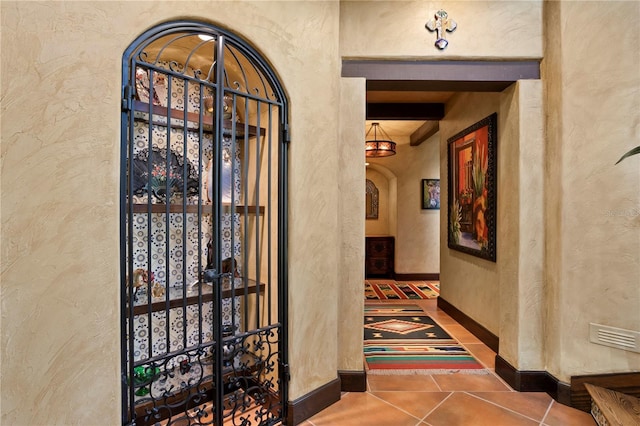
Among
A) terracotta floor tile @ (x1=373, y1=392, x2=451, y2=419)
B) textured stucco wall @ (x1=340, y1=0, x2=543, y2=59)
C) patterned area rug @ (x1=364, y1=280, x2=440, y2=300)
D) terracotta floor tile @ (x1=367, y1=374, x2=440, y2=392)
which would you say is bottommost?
patterned area rug @ (x1=364, y1=280, x2=440, y2=300)

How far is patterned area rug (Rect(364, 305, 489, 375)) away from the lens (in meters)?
3.02

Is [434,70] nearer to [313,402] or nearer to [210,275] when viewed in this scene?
[210,275]

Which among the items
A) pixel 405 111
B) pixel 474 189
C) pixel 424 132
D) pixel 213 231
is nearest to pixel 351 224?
pixel 213 231

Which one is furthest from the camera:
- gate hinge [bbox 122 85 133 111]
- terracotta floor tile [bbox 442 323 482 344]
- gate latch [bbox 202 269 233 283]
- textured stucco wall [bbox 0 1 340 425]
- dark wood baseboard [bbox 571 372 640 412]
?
terracotta floor tile [bbox 442 323 482 344]

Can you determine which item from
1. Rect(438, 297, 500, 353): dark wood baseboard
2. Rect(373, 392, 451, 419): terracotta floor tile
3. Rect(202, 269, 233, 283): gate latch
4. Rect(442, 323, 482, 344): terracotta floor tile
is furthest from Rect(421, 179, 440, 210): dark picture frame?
Rect(202, 269, 233, 283): gate latch

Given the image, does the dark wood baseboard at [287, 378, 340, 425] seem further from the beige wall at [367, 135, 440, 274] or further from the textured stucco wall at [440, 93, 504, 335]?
the beige wall at [367, 135, 440, 274]

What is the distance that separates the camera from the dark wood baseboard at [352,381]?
2.59m

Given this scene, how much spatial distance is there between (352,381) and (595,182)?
221cm

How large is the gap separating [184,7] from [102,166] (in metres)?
0.89

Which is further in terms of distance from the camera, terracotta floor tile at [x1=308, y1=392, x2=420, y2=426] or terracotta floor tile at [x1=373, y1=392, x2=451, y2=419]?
terracotta floor tile at [x1=373, y1=392, x2=451, y2=419]

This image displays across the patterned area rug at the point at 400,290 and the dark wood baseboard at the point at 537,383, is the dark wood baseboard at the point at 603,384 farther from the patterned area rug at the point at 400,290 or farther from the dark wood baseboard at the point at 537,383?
the patterned area rug at the point at 400,290

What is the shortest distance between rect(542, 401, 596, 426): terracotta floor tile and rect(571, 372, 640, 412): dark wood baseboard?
0.06 meters

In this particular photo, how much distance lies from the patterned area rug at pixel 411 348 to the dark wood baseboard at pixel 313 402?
0.65m

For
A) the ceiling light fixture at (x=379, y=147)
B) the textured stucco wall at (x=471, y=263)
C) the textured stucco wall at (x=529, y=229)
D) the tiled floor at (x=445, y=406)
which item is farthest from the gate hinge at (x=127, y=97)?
the ceiling light fixture at (x=379, y=147)
